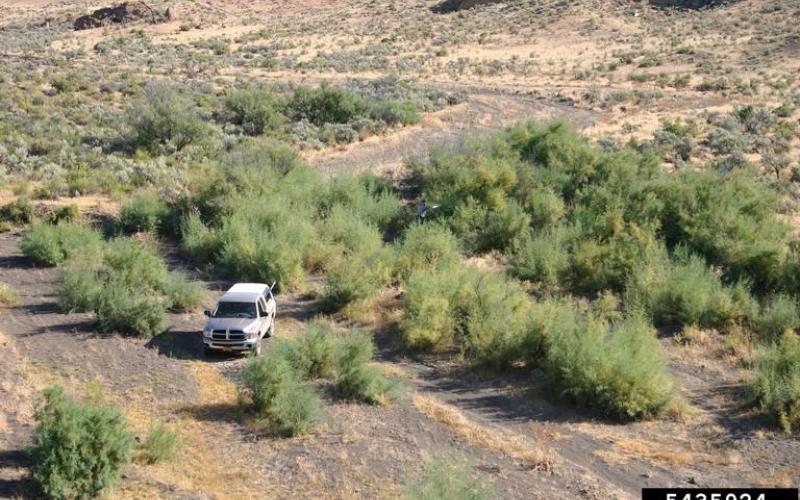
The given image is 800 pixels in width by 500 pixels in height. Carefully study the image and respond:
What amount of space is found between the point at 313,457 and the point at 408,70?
5181cm

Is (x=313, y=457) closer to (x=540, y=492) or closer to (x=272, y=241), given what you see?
(x=540, y=492)

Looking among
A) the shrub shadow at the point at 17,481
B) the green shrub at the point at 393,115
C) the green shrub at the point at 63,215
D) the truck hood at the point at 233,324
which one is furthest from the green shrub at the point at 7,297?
the green shrub at the point at 393,115

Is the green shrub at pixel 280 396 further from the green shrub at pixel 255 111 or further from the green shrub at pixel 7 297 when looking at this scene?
the green shrub at pixel 255 111

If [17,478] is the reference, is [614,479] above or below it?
below

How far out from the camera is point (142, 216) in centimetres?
2891

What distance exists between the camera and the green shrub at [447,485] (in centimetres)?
1196

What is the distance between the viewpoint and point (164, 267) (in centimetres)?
2450

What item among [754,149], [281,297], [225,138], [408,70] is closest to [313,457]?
[281,297]

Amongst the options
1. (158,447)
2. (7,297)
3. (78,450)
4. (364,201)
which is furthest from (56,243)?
(78,450)

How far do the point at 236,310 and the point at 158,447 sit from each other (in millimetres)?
5647

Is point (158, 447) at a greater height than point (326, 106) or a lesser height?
lesser

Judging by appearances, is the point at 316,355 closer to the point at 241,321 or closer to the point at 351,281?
the point at 241,321

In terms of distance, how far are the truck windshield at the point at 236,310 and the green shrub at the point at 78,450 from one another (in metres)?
5.82

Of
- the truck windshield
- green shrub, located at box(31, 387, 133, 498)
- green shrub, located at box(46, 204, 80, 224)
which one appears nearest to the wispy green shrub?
the truck windshield
